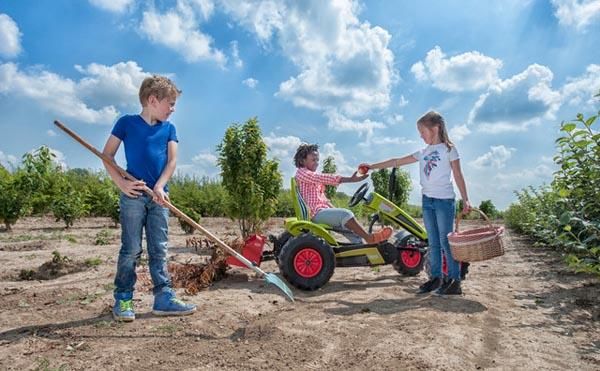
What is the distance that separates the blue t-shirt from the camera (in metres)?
3.70

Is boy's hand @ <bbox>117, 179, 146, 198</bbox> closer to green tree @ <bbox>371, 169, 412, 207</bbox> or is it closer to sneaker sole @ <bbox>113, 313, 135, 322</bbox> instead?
sneaker sole @ <bbox>113, 313, 135, 322</bbox>

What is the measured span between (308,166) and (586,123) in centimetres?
271

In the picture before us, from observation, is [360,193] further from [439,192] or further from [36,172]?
[36,172]

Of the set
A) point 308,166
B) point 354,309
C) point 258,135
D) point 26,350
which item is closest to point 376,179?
point 258,135

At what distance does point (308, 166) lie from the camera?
17.6 feet

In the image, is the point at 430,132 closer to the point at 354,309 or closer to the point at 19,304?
the point at 354,309

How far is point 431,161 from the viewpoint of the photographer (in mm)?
4695

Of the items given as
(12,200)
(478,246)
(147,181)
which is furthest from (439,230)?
(12,200)

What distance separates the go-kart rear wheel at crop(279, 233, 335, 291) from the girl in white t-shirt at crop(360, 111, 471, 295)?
3.20 ft

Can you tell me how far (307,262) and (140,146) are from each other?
2.06 metres

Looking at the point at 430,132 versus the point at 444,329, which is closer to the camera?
the point at 444,329

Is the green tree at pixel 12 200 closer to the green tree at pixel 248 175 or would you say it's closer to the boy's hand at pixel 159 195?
the green tree at pixel 248 175

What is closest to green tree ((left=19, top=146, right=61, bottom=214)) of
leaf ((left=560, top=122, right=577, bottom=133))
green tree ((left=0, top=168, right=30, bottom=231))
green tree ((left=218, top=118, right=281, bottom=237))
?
green tree ((left=0, top=168, right=30, bottom=231))

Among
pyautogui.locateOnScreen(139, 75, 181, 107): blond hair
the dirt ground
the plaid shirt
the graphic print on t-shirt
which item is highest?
pyautogui.locateOnScreen(139, 75, 181, 107): blond hair
